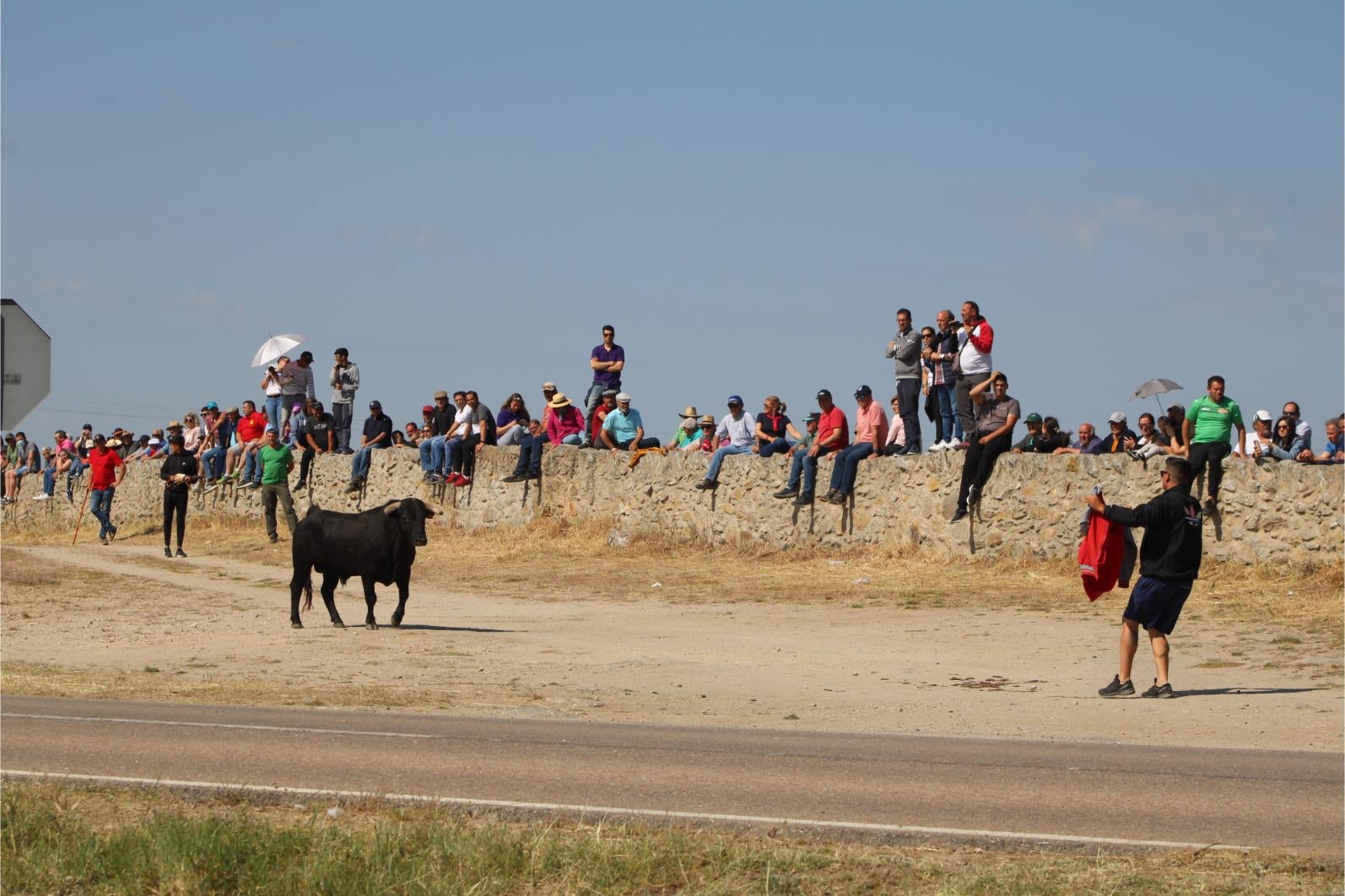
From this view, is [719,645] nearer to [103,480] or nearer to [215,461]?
[103,480]

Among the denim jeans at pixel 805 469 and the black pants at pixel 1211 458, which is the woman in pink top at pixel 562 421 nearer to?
the denim jeans at pixel 805 469

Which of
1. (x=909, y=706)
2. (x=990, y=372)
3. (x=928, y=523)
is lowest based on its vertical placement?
(x=909, y=706)

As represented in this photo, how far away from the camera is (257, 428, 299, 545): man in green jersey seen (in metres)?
29.6

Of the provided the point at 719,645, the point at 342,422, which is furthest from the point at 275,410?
the point at 719,645

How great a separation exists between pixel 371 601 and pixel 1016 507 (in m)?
8.48

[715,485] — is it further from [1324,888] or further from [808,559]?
[1324,888]

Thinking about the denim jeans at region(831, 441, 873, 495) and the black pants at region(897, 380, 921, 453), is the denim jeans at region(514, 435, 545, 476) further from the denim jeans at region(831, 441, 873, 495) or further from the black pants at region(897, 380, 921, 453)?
the black pants at region(897, 380, 921, 453)

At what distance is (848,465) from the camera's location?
2336 cm

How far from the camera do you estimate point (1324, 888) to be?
265 inches

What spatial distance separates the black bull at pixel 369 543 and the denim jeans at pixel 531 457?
923 centimetres

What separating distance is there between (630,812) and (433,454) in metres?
22.0

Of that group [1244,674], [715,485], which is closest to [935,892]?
[1244,674]

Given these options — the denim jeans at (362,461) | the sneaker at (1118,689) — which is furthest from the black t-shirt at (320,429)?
the sneaker at (1118,689)

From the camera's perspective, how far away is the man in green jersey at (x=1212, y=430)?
63.8 ft
